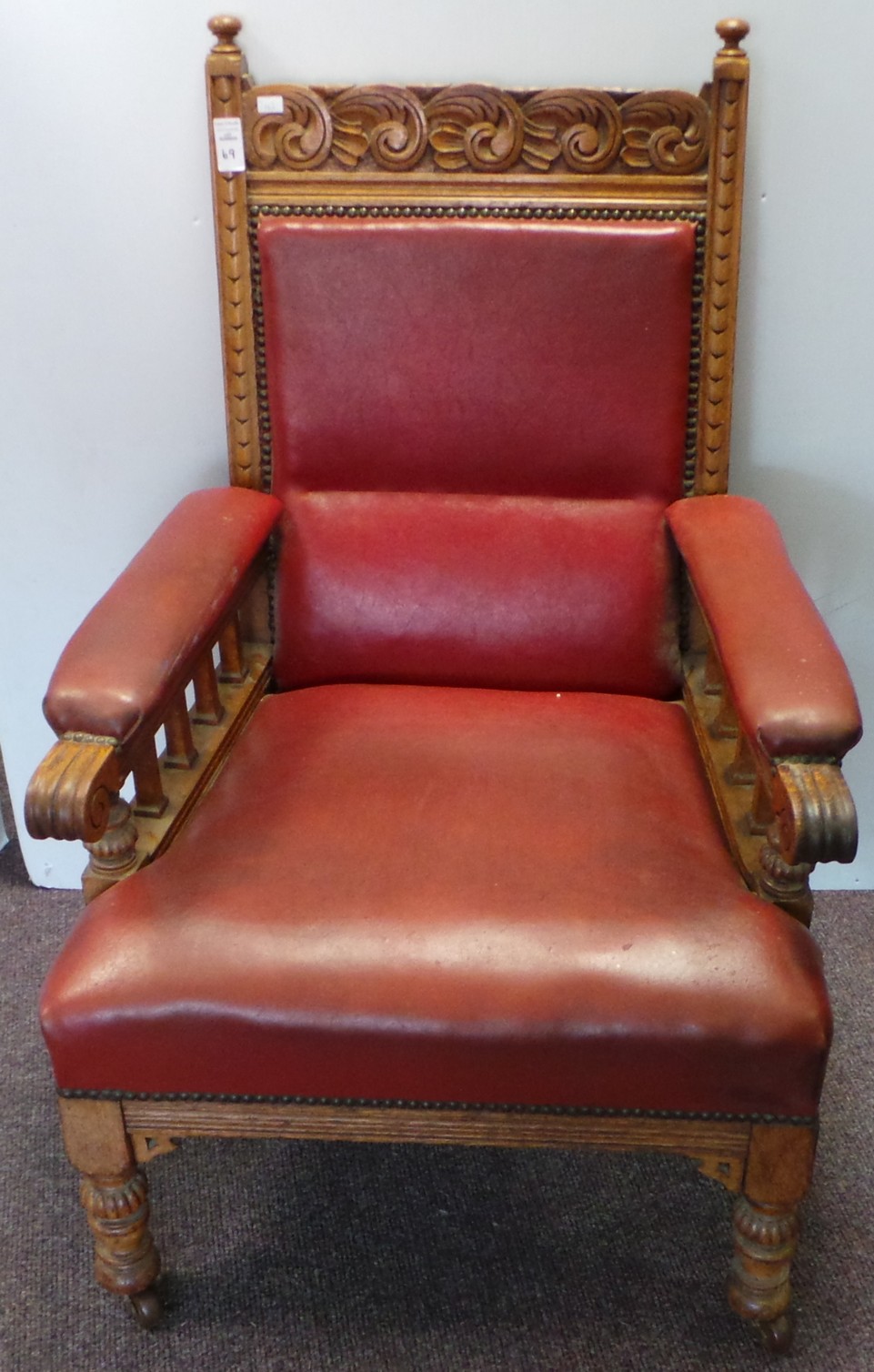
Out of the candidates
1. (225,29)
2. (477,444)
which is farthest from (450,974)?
(225,29)

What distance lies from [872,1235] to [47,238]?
149cm

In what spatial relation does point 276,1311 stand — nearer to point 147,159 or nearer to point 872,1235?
point 872,1235

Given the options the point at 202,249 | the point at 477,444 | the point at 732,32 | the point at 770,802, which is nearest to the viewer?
the point at 770,802

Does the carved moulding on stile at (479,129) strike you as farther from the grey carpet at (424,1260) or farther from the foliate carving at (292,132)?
the grey carpet at (424,1260)

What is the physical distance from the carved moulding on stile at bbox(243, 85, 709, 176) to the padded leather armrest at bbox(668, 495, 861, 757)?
0.38 m

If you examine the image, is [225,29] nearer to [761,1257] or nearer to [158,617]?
[158,617]

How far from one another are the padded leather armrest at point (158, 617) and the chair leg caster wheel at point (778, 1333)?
0.82 m

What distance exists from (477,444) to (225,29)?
515 millimetres

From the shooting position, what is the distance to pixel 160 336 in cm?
152

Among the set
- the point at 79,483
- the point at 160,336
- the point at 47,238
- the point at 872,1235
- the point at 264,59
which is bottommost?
the point at 872,1235

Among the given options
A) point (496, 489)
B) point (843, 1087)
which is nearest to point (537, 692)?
point (496, 489)

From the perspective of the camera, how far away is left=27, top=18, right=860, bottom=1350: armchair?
968 millimetres

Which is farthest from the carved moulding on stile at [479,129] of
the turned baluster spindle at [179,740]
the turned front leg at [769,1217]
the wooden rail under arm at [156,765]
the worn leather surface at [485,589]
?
the turned front leg at [769,1217]

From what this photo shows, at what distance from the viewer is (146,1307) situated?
117 centimetres
